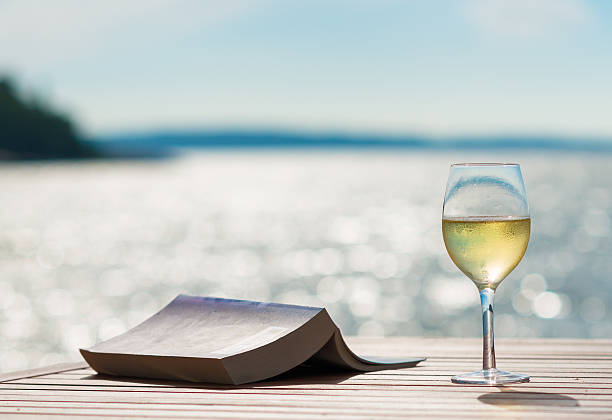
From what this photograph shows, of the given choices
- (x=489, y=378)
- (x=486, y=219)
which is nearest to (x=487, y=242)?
(x=486, y=219)

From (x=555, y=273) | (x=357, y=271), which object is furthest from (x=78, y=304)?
(x=555, y=273)

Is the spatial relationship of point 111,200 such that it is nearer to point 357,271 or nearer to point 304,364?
point 357,271

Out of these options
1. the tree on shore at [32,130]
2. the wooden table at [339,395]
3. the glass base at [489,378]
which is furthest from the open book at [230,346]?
the tree on shore at [32,130]

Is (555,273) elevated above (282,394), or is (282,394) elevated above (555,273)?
(555,273)

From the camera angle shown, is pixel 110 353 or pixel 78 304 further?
pixel 78 304

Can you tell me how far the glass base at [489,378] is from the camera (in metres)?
2.12

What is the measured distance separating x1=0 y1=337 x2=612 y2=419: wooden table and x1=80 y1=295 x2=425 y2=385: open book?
0.04m

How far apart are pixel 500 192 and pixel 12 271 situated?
2863cm

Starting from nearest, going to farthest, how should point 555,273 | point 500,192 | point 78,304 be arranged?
point 500,192, point 78,304, point 555,273

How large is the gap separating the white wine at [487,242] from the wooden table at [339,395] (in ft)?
0.92

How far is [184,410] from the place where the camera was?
1913mm

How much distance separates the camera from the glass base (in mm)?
2125

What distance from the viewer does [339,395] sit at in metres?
2.05

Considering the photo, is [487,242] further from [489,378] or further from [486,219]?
[489,378]
